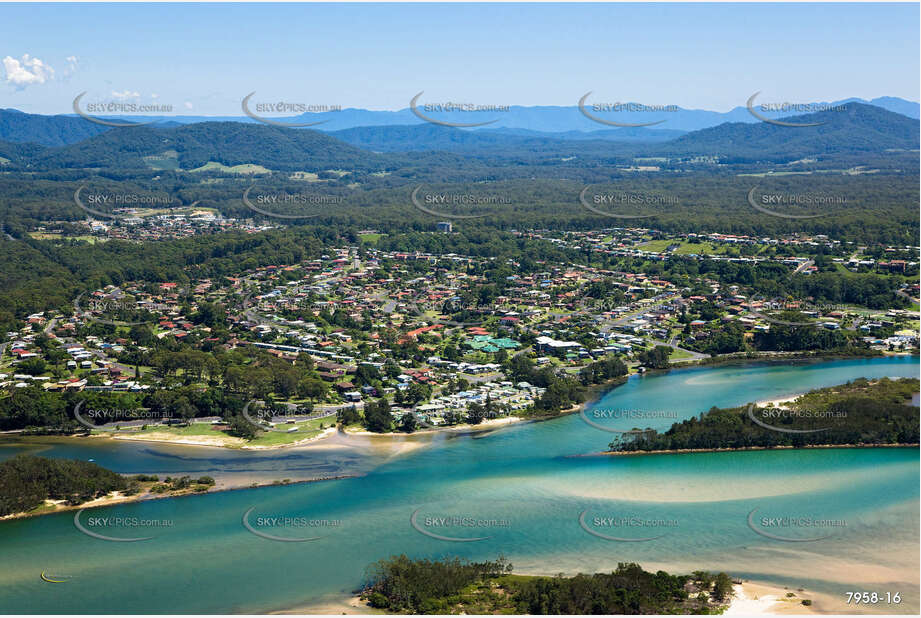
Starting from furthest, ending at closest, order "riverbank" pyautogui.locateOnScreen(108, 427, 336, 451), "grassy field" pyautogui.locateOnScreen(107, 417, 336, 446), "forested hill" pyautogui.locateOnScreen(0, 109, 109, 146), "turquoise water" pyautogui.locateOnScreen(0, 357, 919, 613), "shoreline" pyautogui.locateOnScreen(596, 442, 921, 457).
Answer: "forested hill" pyautogui.locateOnScreen(0, 109, 109, 146)
"grassy field" pyautogui.locateOnScreen(107, 417, 336, 446)
"riverbank" pyautogui.locateOnScreen(108, 427, 336, 451)
"shoreline" pyautogui.locateOnScreen(596, 442, 921, 457)
"turquoise water" pyautogui.locateOnScreen(0, 357, 919, 613)

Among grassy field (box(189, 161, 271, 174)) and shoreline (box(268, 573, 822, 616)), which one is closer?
shoreline (box(268, 573, 822, 616))

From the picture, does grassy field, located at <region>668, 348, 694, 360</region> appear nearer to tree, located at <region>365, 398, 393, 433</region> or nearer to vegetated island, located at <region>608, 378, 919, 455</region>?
vegetated island, located at <region>608, 378, 919, 455</region>

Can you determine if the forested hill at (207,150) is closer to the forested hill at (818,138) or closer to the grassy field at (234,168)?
the grassy field at (234,168)

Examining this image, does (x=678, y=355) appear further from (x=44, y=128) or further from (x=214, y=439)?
(x=44, y=128)

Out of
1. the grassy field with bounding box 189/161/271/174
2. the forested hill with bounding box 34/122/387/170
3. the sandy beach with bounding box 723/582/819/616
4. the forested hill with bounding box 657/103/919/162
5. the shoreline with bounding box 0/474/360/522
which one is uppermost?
the forested hill with bounding box 657/103/919/162

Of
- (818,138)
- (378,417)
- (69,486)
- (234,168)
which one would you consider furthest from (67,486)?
(818,138)

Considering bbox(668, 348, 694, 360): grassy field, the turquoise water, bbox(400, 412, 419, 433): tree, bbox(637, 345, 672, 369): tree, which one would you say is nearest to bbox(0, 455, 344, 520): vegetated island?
the turquoise water
